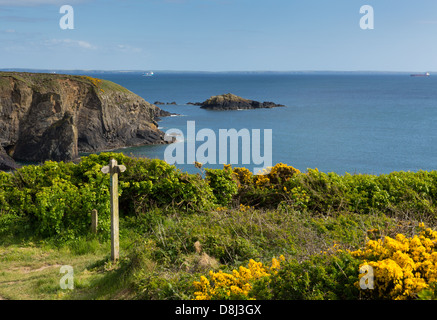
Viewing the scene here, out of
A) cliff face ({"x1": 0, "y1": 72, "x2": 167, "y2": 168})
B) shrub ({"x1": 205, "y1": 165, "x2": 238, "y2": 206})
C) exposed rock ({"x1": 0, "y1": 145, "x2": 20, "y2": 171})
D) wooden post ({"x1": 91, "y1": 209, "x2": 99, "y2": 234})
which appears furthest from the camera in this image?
cliff face ({"x1": 0, "y1": 72, "x2": 167, "y2": 168})

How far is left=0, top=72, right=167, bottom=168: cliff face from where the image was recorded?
54.2 meters

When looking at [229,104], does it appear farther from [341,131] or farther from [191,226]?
[191,226]

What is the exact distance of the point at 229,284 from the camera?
5.60 metres

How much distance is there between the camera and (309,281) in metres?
5.46

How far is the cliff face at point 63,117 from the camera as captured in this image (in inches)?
2135

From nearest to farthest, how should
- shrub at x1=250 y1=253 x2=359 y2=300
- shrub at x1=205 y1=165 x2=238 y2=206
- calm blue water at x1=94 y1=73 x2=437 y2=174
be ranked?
shrub at x1=250 y1=253 x2=359 y2=300 → shrub at x1=205 y1=165 x2=238 y2=206 → calm blue water at x1=94 y1=73 x2=437 y2=174

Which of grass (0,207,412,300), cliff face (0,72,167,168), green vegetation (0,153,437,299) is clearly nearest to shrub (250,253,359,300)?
green vegetation (0,153,437,299)

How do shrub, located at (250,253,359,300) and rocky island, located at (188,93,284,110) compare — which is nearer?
shrub, located at (250,253,359,300)

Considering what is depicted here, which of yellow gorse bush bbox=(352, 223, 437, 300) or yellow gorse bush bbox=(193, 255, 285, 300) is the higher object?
yellow gorse bush bbox=(352, 223, 437, 300)

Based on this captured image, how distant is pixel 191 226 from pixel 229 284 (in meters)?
3.10

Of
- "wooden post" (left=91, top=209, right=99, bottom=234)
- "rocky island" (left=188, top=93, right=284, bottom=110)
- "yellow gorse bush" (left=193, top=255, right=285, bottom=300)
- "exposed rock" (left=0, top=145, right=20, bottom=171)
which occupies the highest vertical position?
"rocky island" (left=188, top=93, right=284, bottom=110)

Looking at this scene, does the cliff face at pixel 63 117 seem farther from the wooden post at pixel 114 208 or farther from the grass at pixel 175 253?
the wooden post at pixel 114 208

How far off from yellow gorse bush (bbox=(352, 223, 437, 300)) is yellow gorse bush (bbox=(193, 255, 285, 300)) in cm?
129

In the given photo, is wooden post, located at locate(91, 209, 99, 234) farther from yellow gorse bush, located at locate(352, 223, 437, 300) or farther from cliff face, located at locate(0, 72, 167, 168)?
cliff face, located at locate(0, 72, 167, 168)
